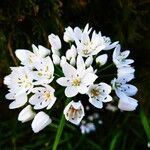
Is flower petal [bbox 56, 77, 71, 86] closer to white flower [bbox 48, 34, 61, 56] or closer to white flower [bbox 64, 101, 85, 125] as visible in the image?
white flower [bbox 64, 101, 85, 125]

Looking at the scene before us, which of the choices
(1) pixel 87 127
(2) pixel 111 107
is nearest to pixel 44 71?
(1) pixel 87 127

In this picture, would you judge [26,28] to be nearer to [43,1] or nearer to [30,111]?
[43,1]

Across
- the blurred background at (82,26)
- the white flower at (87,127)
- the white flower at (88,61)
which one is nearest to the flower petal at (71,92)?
the white flower at (88,61)

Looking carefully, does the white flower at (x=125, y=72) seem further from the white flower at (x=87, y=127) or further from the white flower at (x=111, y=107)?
the white flower at (x=111, y=107)

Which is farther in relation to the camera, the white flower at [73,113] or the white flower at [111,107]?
the white flower at [111,107]

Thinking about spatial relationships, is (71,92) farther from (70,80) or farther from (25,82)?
(25,82)

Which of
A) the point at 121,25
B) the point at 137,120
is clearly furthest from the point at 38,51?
the point at 137,120
